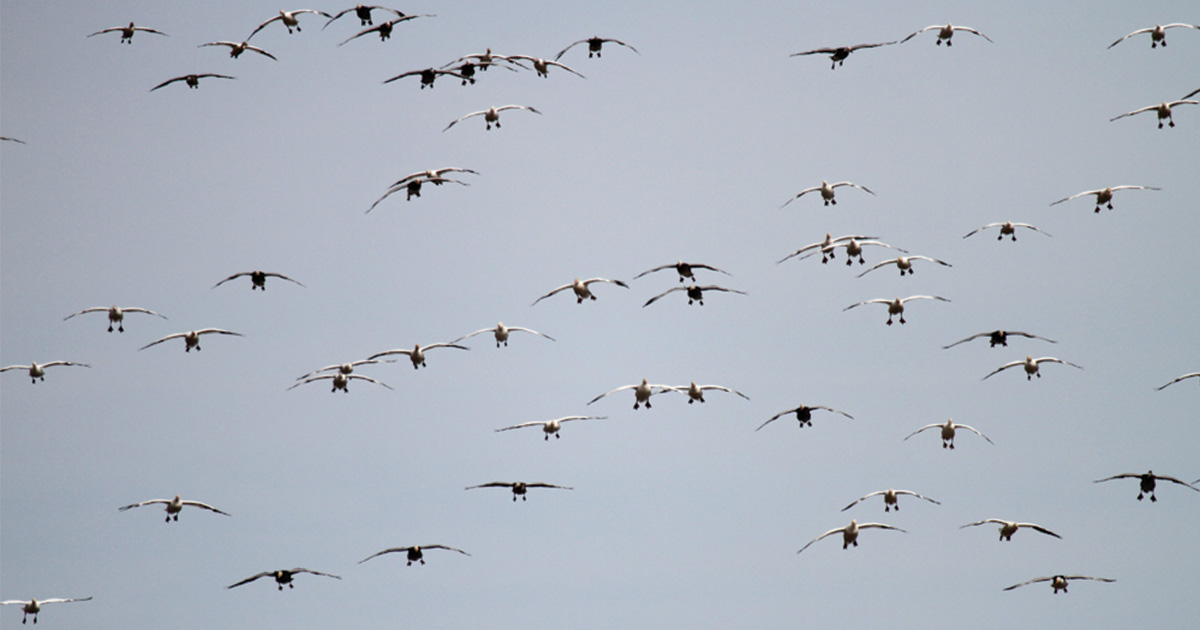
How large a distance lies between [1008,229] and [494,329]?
2499 cm

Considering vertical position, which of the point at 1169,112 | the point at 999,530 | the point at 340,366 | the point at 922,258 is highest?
the point at 1169,112

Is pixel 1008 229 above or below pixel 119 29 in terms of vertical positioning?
below

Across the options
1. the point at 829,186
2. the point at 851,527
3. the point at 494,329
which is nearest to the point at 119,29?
the point at 494,329

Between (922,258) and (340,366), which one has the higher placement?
(922,258)

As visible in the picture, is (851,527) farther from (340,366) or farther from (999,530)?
(340,366)

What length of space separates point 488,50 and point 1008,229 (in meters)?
26.1

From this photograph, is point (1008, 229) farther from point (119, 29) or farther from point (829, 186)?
point (119, 29)

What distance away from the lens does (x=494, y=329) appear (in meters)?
75.6

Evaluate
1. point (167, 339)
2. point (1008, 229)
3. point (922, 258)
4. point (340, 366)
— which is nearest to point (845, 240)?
point (922, 258)

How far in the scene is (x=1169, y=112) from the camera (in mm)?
77750

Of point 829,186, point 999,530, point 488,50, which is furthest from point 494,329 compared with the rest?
point 999,530

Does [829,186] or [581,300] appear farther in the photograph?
[829,186]

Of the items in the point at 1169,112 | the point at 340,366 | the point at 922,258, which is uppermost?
the point at 1169,112

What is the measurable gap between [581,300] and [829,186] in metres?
14.6
